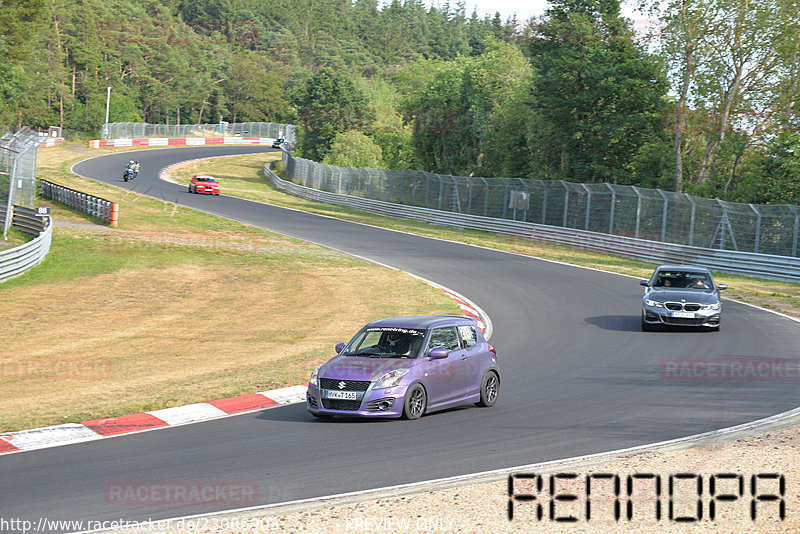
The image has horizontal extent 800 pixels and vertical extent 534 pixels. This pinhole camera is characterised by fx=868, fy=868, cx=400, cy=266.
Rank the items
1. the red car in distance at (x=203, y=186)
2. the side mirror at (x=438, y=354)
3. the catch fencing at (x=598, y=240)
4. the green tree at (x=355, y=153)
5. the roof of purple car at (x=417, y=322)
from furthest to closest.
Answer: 1. the green tree at (x=355, y=153)
2. the red car in distance at (x=203, y=186)
3. the catch fencing at (x=598, y=240)
4. the roof of purple car at (x=417, y=322)
5. the side mirror at (x=438, y=354)

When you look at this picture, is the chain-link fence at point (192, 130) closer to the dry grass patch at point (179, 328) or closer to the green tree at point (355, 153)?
the green tree at point (355, 153)

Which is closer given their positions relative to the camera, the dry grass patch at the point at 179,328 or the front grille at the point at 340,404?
the front grille at the point at 340,404

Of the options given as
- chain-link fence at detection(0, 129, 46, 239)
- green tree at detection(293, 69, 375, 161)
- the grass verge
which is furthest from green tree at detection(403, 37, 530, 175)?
chain-link fence at detection(0, 129, 46, 239)

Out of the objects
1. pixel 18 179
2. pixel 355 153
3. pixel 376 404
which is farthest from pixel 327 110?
pixel 376 404

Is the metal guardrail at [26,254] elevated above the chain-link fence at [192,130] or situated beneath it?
situated beneath

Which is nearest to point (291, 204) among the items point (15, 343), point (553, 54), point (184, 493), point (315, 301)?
point (553, 54)

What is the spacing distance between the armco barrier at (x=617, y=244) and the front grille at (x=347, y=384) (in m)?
24.8

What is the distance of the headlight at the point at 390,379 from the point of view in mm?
11781

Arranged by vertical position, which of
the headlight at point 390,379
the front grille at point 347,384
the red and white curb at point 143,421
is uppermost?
the headlight at point 390,379

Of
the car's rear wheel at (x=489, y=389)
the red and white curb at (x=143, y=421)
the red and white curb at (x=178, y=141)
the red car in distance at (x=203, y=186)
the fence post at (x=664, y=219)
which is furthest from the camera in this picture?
the red and white curb at (x=178, y=141)

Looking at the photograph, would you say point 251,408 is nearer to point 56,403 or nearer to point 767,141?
point 56,403

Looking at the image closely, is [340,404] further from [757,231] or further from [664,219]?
[664,219]

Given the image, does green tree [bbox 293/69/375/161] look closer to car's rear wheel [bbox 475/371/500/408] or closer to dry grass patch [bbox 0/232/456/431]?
dry grass patch [bbox 0/232/456/431]

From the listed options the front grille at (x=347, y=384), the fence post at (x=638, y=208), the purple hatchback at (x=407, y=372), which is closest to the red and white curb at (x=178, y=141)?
the fence post at (x=638, y=208)
